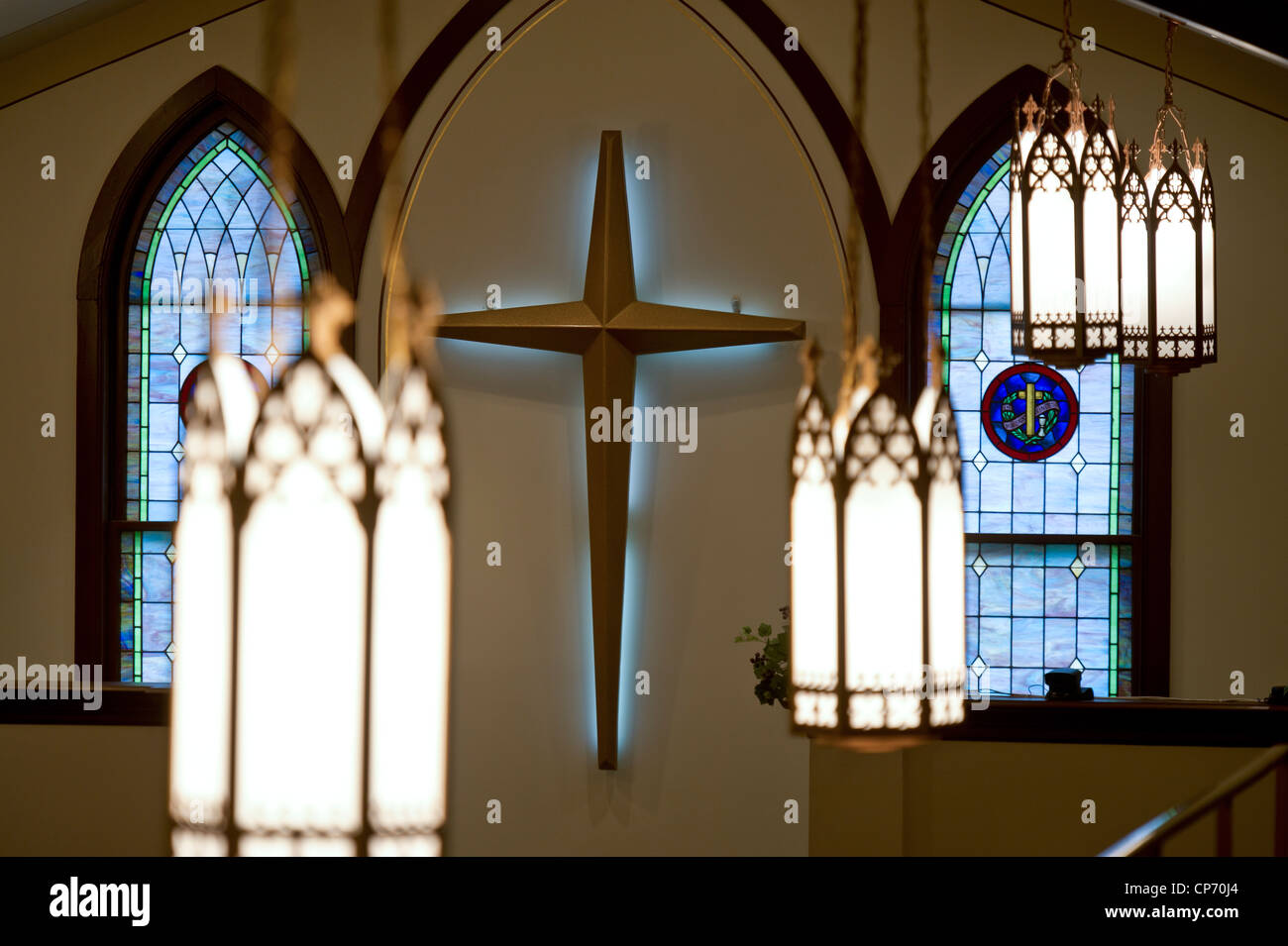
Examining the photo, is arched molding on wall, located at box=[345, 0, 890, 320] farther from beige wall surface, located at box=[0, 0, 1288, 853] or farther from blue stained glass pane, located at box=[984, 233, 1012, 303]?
blue stained glass pane, located at box=[984, 233, 1012, 303]

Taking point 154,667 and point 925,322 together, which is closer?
point 925,322

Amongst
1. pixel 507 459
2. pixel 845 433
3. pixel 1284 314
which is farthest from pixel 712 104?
pixel 845 433

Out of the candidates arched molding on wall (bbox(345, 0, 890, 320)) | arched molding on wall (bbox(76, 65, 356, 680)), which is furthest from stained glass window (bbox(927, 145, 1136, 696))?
arched molding on wall (bbox(76, 65, 356, 680))

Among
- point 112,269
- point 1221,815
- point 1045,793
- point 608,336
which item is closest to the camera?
point 1221,815

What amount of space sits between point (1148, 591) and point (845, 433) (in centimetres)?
448

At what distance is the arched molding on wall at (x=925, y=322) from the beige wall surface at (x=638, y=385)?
0.08 m

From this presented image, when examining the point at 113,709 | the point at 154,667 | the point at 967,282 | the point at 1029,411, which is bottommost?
the point at 113,709

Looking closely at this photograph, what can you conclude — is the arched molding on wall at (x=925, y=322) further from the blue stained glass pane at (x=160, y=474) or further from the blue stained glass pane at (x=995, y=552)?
the blue stained glass pane at (x=160, y=474)

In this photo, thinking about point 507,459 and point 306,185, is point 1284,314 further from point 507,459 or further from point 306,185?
point 306,185

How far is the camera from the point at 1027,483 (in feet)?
20.6

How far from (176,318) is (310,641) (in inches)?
217

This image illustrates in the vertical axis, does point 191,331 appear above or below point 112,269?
below

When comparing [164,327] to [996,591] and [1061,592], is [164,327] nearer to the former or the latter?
[996,591]

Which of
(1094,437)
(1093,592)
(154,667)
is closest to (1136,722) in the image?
(1093,592)
